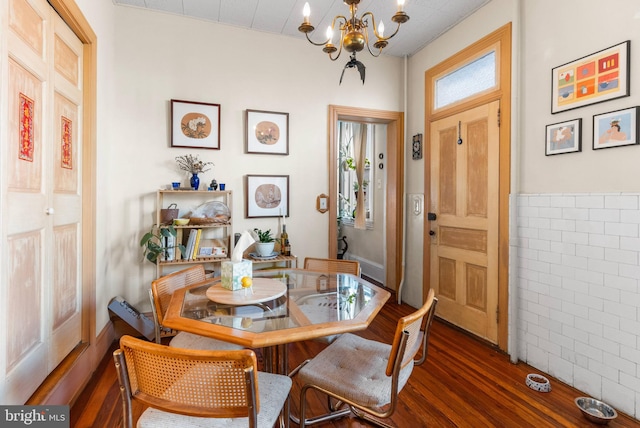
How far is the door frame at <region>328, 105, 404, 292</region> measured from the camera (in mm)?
3705

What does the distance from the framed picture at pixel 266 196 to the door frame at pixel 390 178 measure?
1.79 ft

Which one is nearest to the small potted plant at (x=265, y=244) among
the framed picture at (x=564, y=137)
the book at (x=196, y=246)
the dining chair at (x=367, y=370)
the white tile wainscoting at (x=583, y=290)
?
the book at (x=196, y=246)

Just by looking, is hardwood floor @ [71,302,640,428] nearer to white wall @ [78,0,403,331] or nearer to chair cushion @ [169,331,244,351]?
chair cushion @ [169,331,244,351]

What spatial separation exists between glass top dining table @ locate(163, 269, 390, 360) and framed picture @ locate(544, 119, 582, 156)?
66.6 inches

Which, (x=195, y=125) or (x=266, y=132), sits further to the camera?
(x=266, y=132)

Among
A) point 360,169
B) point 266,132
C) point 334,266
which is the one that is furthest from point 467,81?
point 360,169

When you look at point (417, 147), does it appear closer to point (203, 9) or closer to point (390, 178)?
point (390, 178)

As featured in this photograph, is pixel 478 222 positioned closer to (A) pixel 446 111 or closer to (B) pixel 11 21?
(A) pixel 446 111

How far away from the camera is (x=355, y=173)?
576 centimetres

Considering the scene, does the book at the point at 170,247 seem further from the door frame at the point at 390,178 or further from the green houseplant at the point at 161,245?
the door frame at the point at 390,178

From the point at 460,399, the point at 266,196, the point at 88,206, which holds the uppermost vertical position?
the point at 266,196

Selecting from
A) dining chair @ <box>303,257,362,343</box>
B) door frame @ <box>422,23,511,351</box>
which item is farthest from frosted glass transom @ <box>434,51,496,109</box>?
dining chair @ <box>303,257,362,343</box>

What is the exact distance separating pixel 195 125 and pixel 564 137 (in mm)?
3055

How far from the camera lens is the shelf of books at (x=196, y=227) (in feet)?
9.64
